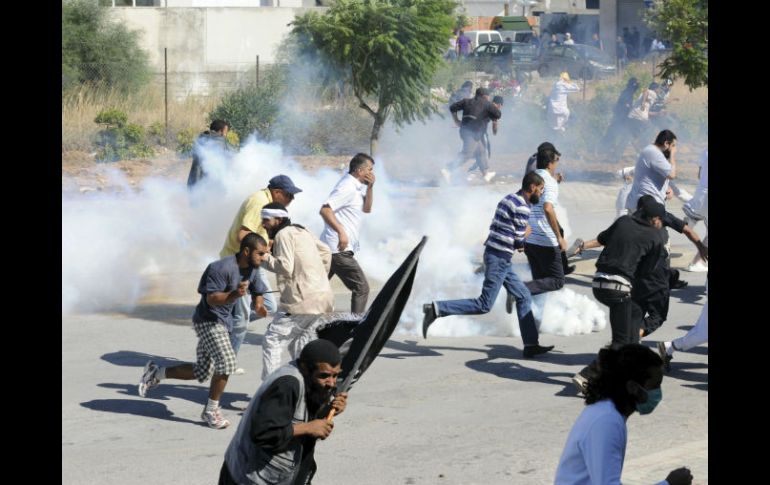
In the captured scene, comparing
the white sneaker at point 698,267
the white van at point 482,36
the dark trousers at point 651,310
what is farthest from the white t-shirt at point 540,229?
the white van at point 482,36

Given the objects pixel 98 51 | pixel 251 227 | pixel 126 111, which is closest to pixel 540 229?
pixel 251 227

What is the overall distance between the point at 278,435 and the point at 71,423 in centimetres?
398

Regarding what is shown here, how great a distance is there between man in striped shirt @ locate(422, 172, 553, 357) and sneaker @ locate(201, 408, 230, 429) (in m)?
2.39

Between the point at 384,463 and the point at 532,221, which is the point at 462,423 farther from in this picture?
the point at 532,221

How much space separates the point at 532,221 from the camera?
1059 cm

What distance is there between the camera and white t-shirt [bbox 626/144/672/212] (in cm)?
1217

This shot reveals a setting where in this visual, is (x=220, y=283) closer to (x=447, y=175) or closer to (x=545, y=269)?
(x=545, y=269)

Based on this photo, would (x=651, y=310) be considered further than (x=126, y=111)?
No

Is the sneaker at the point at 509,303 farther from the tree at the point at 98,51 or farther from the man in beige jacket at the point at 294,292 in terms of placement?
the tree at the point at 98,51

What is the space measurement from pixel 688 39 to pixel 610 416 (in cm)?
1743

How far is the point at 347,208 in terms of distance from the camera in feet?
33.5

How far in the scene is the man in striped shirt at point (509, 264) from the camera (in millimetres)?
9914

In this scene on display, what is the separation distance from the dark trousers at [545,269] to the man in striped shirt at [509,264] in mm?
386
